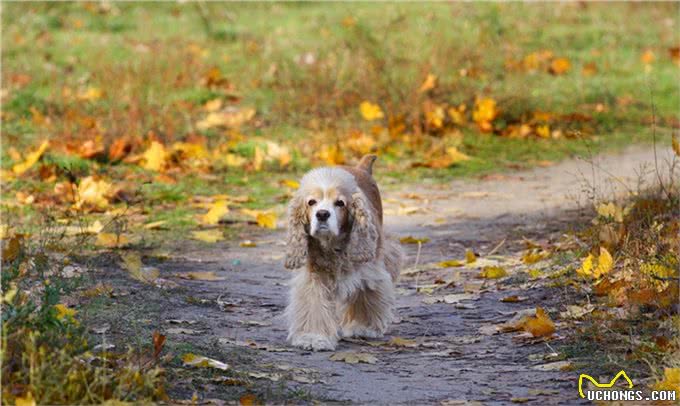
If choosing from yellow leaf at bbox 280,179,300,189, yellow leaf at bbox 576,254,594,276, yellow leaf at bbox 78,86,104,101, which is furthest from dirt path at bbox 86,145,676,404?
yellow leaf at bbox 78,86,104,101

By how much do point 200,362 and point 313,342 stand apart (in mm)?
1211

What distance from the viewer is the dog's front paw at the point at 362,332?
7133 mm

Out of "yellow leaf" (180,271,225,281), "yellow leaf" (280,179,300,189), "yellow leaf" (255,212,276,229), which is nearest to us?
"yellow leaf" (180,271,225,281)

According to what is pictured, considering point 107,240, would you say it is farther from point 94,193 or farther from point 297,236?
point 297,236

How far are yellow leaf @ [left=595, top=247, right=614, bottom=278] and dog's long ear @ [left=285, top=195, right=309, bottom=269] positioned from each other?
1786 millimetres

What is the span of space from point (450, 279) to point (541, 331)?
2.00 metres

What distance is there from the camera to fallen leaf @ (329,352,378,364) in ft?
21.2

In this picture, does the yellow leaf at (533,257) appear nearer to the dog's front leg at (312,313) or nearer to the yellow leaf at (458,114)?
the dog's front leg at (312,313)

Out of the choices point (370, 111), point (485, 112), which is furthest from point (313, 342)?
point (485, 112)

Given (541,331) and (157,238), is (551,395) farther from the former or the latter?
(157,238)

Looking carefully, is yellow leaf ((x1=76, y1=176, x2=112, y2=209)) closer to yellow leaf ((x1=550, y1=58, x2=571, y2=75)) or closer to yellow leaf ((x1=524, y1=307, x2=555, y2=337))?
yellow leaf ((x1=524, y1=307, x2=555, y2=337))

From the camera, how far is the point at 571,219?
9.82m

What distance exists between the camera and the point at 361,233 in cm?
704

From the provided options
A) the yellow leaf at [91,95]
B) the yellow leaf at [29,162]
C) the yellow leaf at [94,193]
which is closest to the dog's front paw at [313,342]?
the yellow leaf at [94,193]
